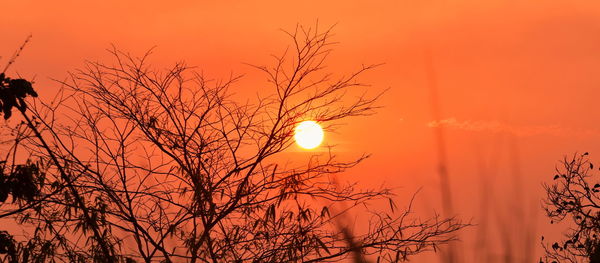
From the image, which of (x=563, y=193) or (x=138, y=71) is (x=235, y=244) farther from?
(x=563, y=193)

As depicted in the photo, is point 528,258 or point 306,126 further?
point 306,126

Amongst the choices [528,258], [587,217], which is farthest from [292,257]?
[587,217]

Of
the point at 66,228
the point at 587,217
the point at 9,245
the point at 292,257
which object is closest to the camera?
the point at 9,245

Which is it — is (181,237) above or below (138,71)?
below

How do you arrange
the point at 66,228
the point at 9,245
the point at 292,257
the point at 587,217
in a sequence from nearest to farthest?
the point at 9,245, the point at 292,257, the point at 66,228, the point at 587,217

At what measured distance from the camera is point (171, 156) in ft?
28.1

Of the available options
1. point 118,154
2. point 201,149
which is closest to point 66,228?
point 118,154

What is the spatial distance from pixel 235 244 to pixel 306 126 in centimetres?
157

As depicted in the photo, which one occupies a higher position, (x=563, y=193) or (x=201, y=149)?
(x=563, y=193)

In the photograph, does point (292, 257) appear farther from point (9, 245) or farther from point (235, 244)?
point (9, 245)

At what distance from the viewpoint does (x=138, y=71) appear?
8695 mm

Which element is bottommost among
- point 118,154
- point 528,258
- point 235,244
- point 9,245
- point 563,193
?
point 528,258

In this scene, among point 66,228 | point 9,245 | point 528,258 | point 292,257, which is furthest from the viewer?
point 66,228

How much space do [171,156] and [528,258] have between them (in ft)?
21.9
